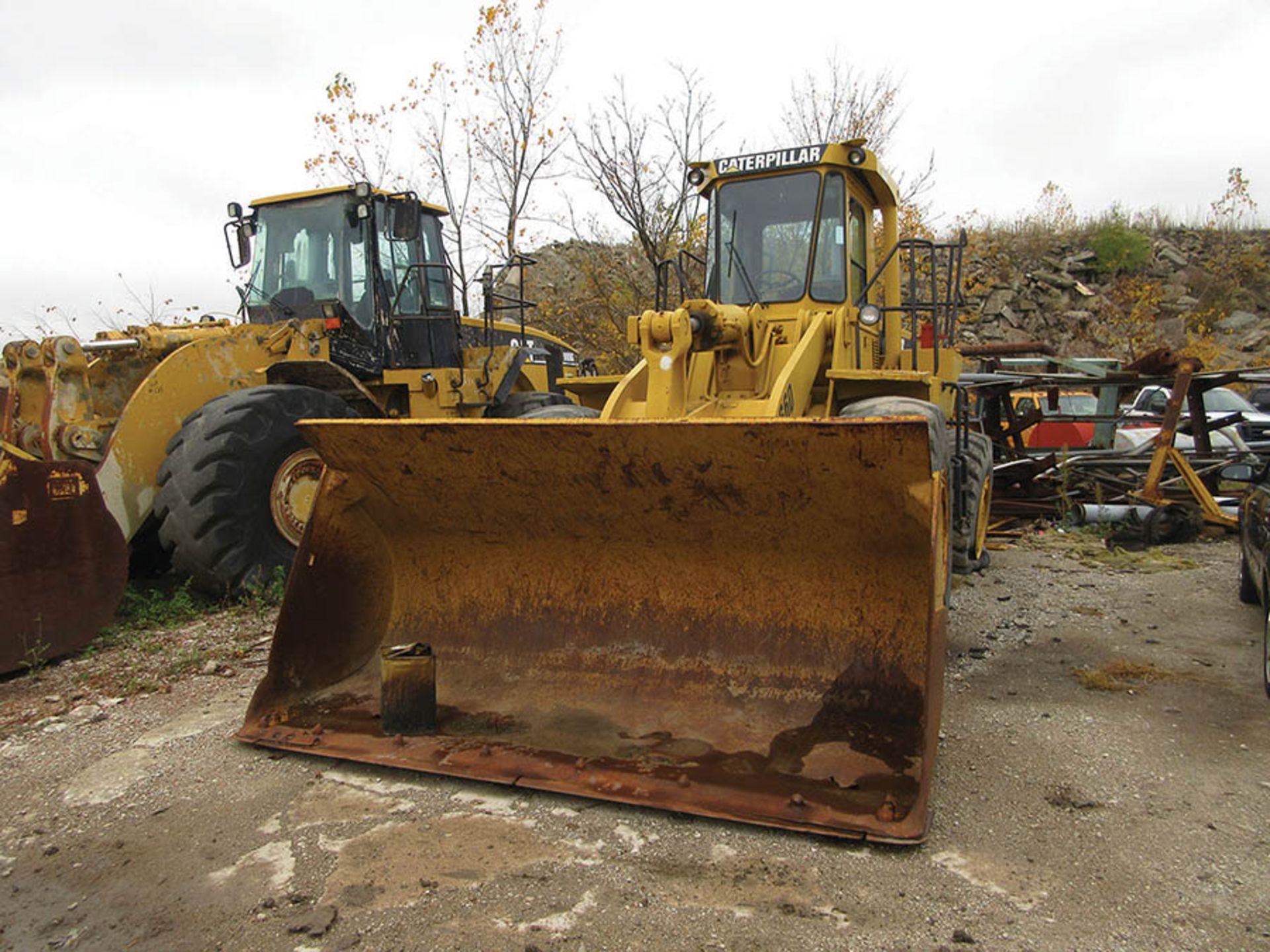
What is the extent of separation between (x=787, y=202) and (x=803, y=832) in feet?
13.4

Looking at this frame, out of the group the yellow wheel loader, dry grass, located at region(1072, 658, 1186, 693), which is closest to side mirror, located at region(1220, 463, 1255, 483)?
dry grass, located at region(1072, 658, 1186, 693)

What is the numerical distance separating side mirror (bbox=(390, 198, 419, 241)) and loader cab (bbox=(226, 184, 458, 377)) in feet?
0.96

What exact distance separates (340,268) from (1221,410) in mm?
13334

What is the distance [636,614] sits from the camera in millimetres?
4066

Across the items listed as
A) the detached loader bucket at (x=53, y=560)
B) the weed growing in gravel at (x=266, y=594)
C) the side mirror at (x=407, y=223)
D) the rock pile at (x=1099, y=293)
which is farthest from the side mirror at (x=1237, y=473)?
the rock pile at (x=1099, y=293)

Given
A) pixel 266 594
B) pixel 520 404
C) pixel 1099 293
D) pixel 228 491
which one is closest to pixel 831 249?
pixel 228 491

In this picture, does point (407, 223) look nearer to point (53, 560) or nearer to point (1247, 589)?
point (53, 560)

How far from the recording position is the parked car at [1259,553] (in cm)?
477

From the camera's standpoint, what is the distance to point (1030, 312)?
81.0 ft

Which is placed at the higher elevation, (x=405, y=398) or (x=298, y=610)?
(x=405, y=398)

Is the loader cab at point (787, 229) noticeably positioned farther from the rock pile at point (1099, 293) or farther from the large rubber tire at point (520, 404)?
the rock pile at point (1099, 293)

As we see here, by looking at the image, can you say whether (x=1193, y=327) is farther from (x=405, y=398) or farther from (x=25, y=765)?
(x=25, y=765)

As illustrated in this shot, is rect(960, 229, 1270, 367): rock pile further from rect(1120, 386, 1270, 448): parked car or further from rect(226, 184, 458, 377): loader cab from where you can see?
rect(226, 184, 458, 377): loader cab

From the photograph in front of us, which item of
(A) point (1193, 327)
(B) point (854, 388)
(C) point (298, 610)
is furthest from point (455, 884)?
(A) point (1193, 327)
